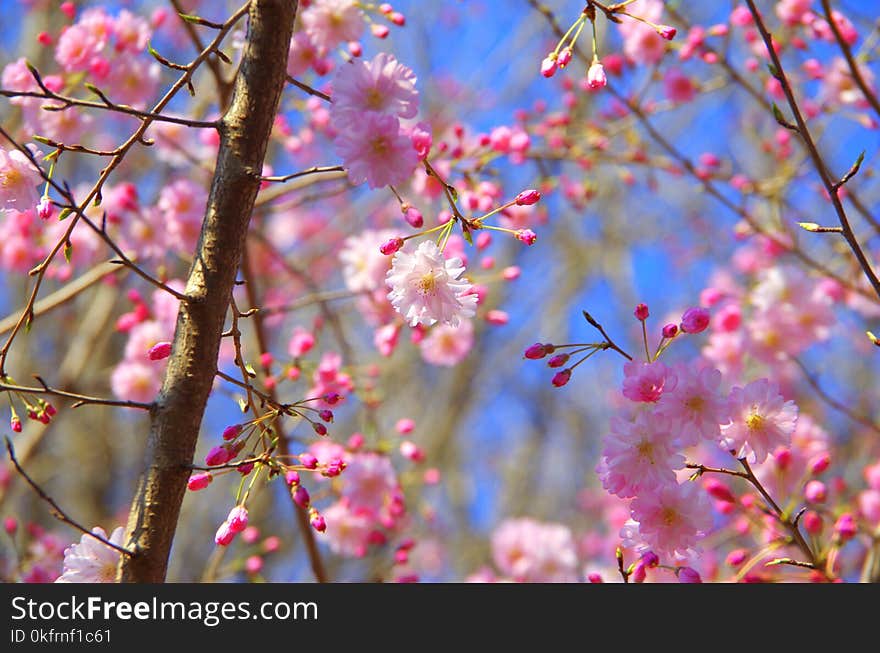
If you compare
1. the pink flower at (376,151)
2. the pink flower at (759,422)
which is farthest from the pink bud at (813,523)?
the pink flower at (376,151)

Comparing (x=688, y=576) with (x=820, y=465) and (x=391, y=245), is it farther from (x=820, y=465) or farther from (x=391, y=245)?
(x=391, y=245)

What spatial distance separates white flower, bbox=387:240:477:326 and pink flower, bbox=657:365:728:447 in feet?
1.32

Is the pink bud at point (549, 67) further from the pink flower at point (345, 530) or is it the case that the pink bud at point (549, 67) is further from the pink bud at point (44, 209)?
the pink flower at point (345, 530)

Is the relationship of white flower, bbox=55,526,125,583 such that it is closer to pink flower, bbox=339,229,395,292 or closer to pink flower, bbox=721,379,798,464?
pink flower, bbox=721,379,798,464

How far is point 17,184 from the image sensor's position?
5.23ft

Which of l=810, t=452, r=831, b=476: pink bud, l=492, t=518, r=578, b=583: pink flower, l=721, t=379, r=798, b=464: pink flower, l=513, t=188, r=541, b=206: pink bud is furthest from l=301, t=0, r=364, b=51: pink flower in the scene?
l=492, t=518, r=578, b=583: pink flower

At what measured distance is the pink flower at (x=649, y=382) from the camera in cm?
146

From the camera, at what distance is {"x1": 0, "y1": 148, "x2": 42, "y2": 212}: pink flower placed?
1589 millimetres

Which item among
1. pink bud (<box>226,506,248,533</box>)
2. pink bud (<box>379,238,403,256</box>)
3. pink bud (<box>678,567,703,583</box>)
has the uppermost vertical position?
pink bud (<box>379,238,403,256</box>)

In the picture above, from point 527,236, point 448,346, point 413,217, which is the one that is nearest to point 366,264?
point 448,346

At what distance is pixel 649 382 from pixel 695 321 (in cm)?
18

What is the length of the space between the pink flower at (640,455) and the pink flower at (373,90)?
72 cm

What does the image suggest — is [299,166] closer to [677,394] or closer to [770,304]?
[770,304]
